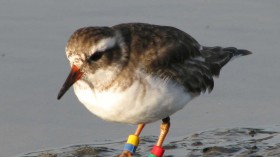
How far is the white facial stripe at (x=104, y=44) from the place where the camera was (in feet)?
27.8

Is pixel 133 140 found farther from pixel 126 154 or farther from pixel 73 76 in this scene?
pixel 73 76

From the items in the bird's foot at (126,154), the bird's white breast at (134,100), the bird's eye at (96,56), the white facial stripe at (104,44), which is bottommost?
the bird's foot at (126,154)

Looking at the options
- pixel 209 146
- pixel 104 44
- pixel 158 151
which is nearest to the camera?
pixel 104 44

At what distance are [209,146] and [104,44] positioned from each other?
1919mm

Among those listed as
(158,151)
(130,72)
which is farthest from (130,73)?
(158,151)

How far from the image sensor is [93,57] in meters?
8.46

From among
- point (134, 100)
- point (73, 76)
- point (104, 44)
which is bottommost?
point (134, 100)

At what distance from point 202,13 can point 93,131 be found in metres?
2.74

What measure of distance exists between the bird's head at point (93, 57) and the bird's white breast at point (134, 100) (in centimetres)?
12

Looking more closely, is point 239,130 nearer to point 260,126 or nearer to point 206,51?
point 260,126

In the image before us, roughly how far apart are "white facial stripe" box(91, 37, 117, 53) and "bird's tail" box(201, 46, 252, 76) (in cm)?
156

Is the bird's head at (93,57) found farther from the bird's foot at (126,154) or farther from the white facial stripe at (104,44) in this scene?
the bird's foot at (126,154)

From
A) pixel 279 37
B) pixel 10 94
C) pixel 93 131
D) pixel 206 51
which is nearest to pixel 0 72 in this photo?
pixel 10 94

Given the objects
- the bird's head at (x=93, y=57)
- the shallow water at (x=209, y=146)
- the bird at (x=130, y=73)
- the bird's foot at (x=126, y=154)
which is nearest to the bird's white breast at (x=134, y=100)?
the bird at (x=130, y=73)
